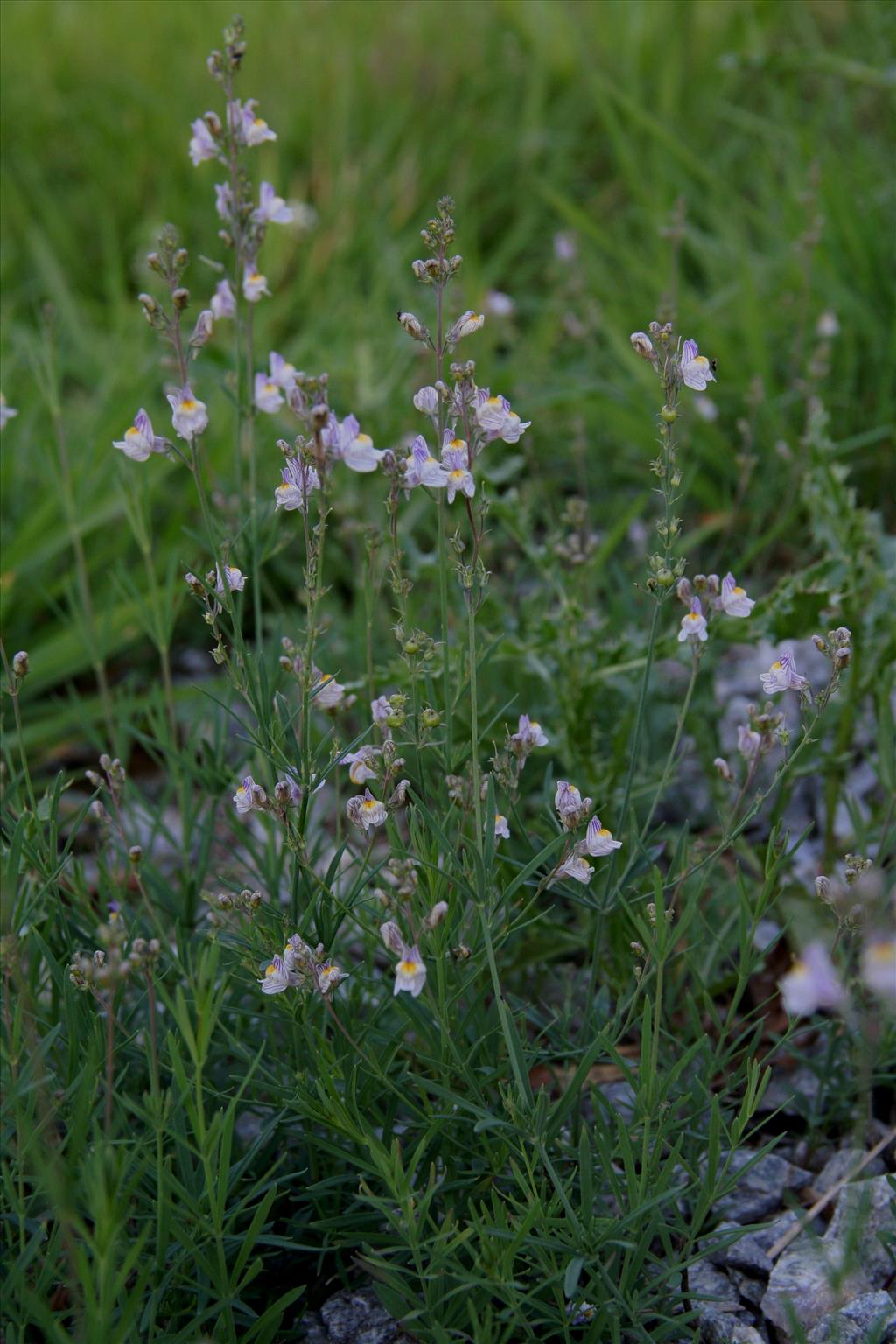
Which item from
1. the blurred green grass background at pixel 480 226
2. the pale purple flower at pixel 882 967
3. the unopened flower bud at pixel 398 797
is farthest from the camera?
the blurred green grass background at pixel 480 226

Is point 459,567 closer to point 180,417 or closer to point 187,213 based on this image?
point 180,417

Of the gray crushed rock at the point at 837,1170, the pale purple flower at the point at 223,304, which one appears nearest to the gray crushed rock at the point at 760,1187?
the gray crushed rock at the point at 837,1170

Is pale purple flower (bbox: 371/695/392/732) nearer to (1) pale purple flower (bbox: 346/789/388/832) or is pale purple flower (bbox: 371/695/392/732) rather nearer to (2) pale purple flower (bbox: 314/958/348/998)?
(1) pale purple flower (bbox: 346/789/388/832)

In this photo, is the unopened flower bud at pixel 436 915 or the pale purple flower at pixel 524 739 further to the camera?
the pale purple flower at pixel 524 739

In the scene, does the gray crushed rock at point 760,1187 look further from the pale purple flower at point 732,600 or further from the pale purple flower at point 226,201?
the pale purple flower at point 226,201

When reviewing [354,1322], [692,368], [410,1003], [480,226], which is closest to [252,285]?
[692,368]

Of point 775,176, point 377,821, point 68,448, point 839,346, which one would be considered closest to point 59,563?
point 68,448
